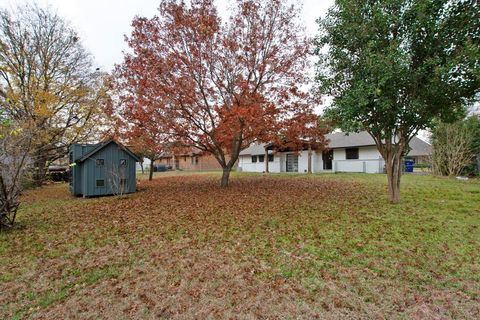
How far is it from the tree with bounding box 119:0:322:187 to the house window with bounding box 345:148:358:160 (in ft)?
44.3

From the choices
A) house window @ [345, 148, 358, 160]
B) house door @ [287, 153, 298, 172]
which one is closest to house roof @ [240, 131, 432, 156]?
house window @ [345, 148, 358, 160]

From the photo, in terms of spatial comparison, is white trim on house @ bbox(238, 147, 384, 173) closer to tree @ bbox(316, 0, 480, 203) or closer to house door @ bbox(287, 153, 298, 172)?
house door @ bbox(287, 153, 298, 172)

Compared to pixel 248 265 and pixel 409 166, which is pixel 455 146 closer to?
pixel 409 166

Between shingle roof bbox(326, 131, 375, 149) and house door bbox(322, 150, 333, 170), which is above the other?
shingle roof bbox(326, 131, 375, 149)

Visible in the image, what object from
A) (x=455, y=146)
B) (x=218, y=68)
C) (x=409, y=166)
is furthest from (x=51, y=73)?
(x=409, y=166)

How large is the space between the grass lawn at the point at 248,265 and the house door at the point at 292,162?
737 inches

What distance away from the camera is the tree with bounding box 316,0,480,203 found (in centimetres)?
607

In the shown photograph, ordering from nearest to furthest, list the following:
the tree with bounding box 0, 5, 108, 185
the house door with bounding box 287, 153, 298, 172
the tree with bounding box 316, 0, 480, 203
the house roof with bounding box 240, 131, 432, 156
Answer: the tree with bounding box 316, 0, 480, 203 < the tree with bounding box 0, 5, 108, 185 < the house roof with bounding box 240, 131, 432, 156 < the house door with bounding box 287, 153, 298, 172

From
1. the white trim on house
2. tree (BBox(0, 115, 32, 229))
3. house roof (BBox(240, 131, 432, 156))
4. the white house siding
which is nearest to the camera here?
tree (BBox(0, 115, 32, 229))

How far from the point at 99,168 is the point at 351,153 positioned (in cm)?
2034

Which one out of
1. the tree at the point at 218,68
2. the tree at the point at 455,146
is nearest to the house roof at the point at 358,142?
the tree at the point at 455,146

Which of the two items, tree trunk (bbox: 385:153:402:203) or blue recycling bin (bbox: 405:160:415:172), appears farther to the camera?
blue recycling bin (bbox: 405:160:415:172)

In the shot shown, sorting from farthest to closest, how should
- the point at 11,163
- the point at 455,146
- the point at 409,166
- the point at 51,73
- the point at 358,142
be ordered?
the point at 409,166, the point at 358,142, the point at 455,146, the point at 51,73, the point at 11,163

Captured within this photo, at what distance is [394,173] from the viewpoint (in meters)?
7.97
